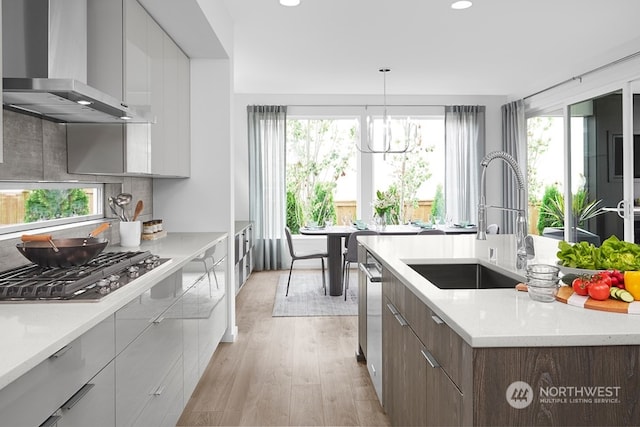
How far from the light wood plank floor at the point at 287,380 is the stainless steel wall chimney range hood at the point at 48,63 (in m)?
1.66

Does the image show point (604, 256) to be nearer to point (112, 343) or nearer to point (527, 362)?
point (527, 362)

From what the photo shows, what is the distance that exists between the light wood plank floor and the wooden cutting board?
4.97 feet

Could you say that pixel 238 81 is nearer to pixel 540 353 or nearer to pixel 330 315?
pixel 330 315

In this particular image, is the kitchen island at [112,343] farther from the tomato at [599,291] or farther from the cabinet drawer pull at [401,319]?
the tomato at [599,291]

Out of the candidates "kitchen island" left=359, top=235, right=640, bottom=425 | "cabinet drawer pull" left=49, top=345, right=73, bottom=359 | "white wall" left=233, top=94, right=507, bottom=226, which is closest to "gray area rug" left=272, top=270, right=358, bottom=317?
"white wall" left=233, top=94, right=507, bottom=226

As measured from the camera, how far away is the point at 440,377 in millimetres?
1497

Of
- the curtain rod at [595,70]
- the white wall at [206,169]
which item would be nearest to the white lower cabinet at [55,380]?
the white wall at [206,169]

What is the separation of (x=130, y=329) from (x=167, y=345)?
20.6 inches

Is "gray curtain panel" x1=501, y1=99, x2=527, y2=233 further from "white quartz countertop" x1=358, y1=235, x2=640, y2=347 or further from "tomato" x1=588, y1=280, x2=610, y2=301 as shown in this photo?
"tomato" x1=588, y1=280, x2=610, y2=301

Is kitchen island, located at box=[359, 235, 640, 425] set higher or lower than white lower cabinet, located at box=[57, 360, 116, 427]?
higher

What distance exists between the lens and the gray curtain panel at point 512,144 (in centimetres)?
748

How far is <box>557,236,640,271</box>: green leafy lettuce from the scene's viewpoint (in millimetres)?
1574

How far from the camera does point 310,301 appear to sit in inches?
221

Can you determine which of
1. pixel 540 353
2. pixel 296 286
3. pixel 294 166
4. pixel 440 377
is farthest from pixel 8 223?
pixel 294 166
